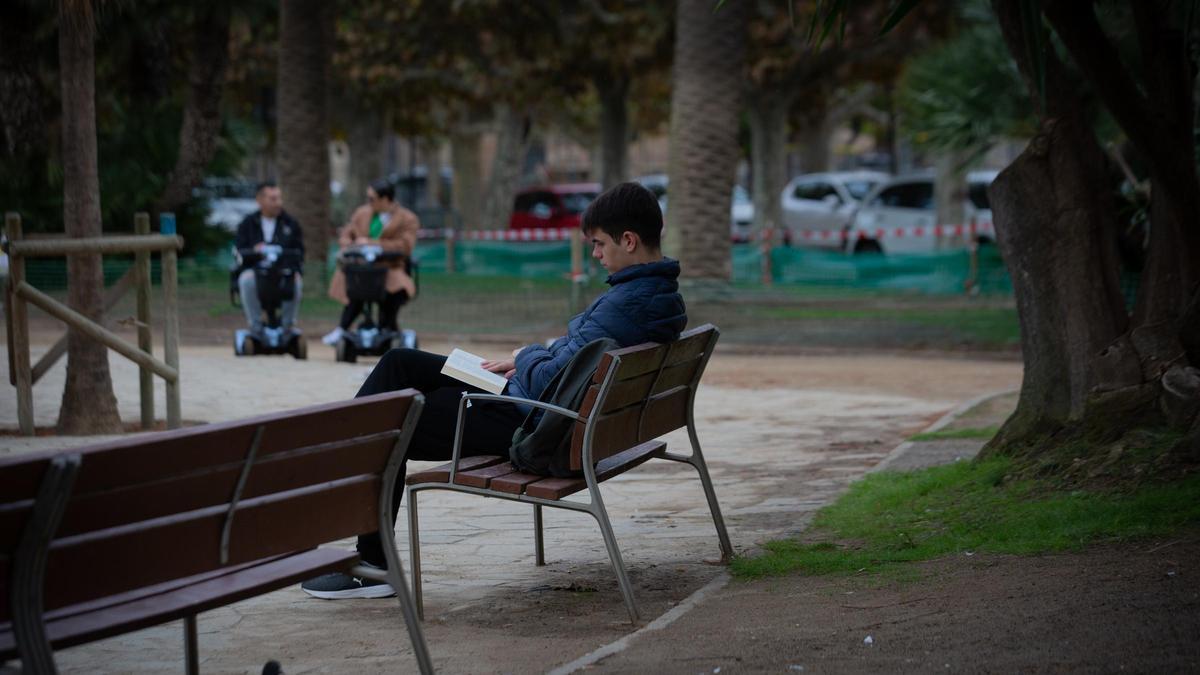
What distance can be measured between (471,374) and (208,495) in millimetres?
1901

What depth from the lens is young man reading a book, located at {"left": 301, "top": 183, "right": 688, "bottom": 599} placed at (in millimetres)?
5508

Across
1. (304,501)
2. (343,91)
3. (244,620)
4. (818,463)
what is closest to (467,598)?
(244,620)

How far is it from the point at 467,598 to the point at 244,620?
815 millimetres

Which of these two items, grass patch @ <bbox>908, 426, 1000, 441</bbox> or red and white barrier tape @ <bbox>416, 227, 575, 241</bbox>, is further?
red and white barrier tape @ <bbox>416, 227, 575, 241</bbox>

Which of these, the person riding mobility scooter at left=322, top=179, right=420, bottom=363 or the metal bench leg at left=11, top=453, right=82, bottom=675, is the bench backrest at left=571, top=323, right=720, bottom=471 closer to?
the metal bench leg at left=11, top=453, right=82, bottom=675

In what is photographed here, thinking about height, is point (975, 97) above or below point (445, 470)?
above

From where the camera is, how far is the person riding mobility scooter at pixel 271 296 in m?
14.1

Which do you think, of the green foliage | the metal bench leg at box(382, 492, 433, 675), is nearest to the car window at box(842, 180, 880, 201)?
the green foliage

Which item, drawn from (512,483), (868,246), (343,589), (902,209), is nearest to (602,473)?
(512,483)

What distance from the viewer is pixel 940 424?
32.9ft

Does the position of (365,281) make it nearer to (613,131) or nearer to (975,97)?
(975,97)

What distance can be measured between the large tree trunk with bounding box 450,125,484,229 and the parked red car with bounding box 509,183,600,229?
5.36ft

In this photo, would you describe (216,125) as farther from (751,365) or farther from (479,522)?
(479,522)

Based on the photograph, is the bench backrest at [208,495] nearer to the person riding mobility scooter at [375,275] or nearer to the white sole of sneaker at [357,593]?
the white sole of sneaker at [357,593]
